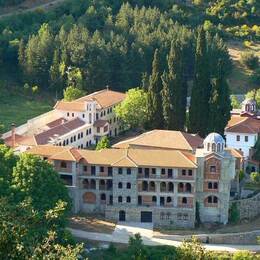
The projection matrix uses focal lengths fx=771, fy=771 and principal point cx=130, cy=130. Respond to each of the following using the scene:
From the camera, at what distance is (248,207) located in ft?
188

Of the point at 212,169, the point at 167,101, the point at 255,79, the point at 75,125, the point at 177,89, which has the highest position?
the point at 177,89

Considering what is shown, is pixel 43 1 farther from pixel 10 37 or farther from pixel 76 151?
pixel 76 151

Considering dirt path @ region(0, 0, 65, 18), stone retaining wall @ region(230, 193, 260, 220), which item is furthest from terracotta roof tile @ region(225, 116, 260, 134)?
dirt path @ region(0, 0, 65, 18)

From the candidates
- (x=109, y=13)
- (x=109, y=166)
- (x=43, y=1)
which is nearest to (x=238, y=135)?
(x=109, y=166)

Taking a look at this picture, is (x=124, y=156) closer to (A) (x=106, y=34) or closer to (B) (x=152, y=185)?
(B) (x=152, y=185)

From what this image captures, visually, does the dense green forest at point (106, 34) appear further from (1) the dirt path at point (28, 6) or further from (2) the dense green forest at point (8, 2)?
(2) the dense green forest at point (8, 2)

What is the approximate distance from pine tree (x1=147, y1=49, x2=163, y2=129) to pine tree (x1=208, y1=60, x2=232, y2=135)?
17.2 ft

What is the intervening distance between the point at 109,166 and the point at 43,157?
4.87m

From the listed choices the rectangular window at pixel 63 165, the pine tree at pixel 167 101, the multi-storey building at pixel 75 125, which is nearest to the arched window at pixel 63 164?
the rectangular window at pixel 63 165

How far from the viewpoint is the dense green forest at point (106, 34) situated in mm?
83875

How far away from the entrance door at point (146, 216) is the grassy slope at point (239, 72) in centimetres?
3808

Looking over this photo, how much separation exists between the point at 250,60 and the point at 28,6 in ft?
116

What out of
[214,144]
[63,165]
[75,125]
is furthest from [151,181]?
[75,125]

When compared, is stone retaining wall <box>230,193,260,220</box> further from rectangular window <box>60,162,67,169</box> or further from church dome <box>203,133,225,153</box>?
rectangular window <box>60,162,67,169</box>
